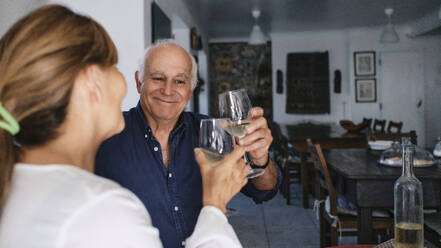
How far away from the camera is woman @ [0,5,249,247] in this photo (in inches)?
21.5

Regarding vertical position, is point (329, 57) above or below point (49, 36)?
above

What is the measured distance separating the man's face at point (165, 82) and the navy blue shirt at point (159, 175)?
0.07 metres

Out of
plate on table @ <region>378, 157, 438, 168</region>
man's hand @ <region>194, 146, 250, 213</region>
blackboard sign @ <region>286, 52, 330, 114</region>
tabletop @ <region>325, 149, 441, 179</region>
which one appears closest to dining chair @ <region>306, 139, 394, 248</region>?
tabletop @ <region>325, 149, 441, 179</region>

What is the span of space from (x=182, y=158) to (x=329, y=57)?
753cm

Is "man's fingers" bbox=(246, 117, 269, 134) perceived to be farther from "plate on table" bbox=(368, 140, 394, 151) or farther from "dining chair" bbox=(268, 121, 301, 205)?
"dining chair" bbox=(268, 121, 301, 205)

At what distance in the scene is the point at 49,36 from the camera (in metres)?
0.60

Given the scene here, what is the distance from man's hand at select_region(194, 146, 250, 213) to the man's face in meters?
0.68

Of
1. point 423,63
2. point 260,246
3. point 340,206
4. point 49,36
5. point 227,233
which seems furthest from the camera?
point 423,63

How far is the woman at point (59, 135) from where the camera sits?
0.54 metres

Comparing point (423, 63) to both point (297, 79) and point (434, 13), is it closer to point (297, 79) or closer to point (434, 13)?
point (434, 13)

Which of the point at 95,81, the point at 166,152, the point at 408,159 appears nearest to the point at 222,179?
the point at 95,81

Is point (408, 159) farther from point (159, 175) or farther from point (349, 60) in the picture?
point (349, 60)

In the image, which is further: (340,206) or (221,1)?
(221,1)

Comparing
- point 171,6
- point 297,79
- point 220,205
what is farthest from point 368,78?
point 220,205
